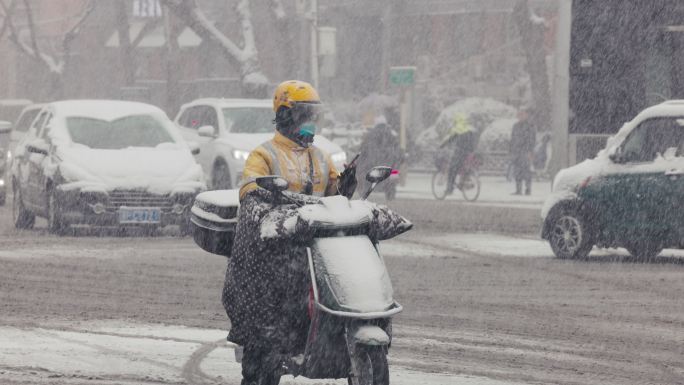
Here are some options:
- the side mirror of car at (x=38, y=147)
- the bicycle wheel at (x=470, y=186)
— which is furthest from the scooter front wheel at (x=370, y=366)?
the bicycle wheel at (x=470, y=186)

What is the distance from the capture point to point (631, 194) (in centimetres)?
1584

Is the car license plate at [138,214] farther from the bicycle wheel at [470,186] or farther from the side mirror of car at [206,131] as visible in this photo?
the bicycle wheel at [470,186]

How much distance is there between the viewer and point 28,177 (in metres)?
19.6

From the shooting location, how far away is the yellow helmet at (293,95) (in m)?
6.74

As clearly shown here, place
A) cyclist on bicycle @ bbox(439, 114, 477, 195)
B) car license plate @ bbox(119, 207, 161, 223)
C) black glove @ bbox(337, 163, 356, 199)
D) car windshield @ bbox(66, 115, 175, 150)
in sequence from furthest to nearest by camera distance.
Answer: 1. cyclist on bicycle @ bbox(439, 114, 477, 195)
2. car windshield @ bbox(66, 115, 175, 150)
3. car license plate @ bbox(119, 207, 161, 223)
4. black glove @ bbox(337, 163, 356, 199)

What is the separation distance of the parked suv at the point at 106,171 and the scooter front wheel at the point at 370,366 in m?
11.9

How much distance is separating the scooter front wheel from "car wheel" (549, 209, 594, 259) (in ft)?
34.1

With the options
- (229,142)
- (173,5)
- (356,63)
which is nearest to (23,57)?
(356,63)

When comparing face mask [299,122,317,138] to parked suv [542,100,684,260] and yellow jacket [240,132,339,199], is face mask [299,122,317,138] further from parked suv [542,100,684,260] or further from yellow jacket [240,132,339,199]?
parked suv [542,100,684,260]

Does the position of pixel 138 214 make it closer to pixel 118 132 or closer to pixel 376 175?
pixel 118 132

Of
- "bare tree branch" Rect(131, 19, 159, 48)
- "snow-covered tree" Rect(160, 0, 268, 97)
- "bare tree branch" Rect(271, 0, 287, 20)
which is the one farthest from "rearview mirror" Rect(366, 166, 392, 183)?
"bare tree branch" Rect(131, 19, 159, 48)

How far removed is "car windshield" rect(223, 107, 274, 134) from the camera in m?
24.6

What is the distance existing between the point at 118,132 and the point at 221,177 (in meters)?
4.91

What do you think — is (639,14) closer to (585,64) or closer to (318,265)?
(585,64)
